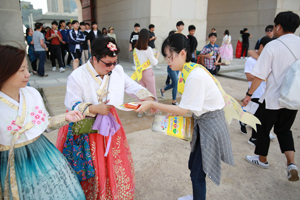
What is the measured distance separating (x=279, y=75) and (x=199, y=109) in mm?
1429

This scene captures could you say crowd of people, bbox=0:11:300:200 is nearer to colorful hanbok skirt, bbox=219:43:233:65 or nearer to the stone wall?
the stone wall

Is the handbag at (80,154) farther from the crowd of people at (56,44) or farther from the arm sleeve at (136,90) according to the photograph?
the crowd of people at (56,44)

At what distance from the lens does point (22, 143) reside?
138 cm

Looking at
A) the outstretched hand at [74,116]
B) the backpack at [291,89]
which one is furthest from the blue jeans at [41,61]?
the backpack at [291,89]

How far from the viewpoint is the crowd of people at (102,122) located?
135 centimetres

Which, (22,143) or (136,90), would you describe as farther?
(136,90)

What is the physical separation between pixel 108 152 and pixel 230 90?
5493mm

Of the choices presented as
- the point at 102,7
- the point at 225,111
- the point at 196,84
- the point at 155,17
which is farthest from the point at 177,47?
the point at 102,7

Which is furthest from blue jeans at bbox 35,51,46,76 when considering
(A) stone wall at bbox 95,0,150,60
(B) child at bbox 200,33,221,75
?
(B) child at bbox 200,33,221,75

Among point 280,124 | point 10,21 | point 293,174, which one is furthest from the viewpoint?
point 10,21

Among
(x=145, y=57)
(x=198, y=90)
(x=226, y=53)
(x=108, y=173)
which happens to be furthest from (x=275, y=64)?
(x=226, y=53)

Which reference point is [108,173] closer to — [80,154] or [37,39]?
[80,154]

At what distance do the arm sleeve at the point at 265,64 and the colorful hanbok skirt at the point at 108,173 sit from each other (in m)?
1.75

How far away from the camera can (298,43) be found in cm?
233
